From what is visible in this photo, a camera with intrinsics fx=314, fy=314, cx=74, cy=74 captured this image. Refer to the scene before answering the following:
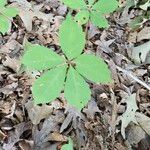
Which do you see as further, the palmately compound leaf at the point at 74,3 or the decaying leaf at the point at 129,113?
the decaying leaf at the point at 129,113

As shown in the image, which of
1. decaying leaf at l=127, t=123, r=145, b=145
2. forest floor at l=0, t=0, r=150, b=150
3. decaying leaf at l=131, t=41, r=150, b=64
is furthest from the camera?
decaying leaf at l=131, t=41, r=150, b=64

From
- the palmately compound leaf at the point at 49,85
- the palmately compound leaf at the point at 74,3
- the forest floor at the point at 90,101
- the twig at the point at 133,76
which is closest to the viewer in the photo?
the palmately compound leaf at the point at 49,85

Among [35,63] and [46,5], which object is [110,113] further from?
[46,5]

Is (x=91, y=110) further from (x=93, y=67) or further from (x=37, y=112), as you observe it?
(x=93, y=67)

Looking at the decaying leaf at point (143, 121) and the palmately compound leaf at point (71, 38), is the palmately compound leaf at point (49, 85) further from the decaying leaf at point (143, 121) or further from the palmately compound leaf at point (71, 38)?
the decaying leaf at point (143, 121)

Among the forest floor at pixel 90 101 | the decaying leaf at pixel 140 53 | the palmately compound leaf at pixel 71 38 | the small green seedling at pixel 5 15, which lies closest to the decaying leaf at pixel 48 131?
the forest floor at pixel 90 101

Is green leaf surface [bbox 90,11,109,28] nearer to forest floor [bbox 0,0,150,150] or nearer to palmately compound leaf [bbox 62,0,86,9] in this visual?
palmately compound leaf [bbox 62,0,86,9]

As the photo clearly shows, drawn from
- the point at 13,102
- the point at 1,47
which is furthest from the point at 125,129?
the point at 1,47

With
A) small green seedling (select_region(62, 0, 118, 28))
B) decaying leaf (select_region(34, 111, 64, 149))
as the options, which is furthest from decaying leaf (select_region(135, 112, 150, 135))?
small green seedling (select_region(62, 0, 118, 28))
